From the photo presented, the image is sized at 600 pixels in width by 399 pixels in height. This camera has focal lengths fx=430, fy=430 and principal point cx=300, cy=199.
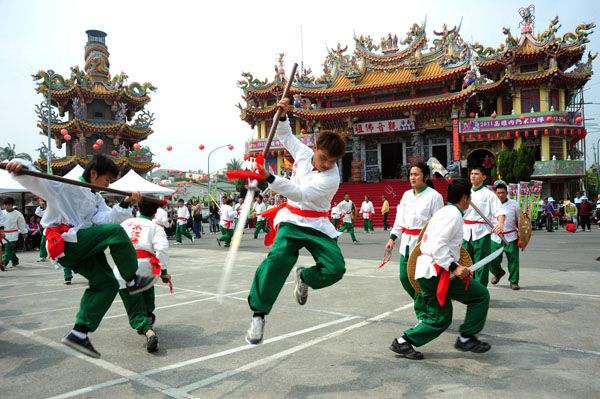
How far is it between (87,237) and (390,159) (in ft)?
106

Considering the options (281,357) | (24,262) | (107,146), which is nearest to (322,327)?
(281,357)

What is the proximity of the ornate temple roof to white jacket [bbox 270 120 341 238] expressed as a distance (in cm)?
2516

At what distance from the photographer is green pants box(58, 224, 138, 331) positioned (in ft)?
11.2

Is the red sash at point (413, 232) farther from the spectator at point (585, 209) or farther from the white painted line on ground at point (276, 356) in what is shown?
the spectator at point (585, 209)

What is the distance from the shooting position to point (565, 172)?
27.6m

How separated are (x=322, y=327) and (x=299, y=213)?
4.82ft

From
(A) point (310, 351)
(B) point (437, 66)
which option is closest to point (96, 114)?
(B) point (437, 66)

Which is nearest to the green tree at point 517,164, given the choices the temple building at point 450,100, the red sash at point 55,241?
the temple building at point 450,100

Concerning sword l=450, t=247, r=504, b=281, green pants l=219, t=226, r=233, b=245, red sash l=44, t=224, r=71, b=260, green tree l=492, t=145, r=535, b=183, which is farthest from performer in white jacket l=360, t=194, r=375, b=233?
red sash l=44, t=224, r=71, b=260

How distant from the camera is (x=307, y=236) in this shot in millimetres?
3711

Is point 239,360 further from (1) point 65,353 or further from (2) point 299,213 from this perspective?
(1) point 65,353

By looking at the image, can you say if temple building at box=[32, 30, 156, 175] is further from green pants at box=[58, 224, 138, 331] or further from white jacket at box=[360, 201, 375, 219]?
green pants at box=[58, 224, 138, 331]

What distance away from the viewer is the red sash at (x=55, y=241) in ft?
10.8

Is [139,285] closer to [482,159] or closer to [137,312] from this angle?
[137,312]
